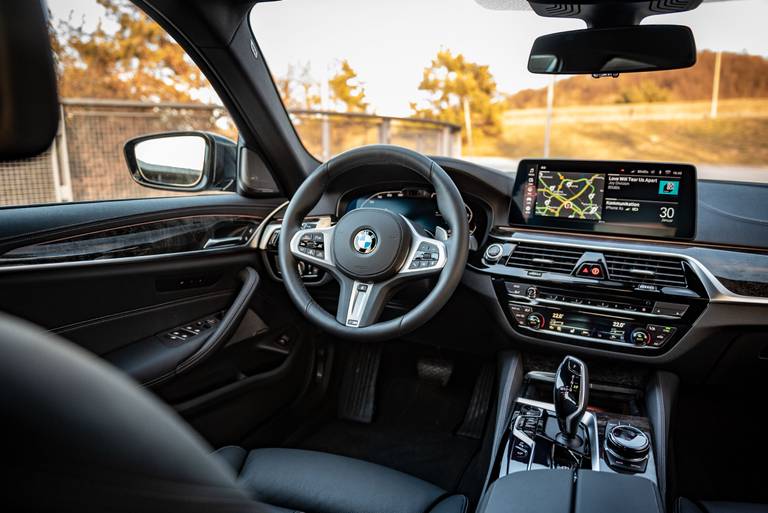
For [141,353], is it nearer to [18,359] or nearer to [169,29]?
[169,29]

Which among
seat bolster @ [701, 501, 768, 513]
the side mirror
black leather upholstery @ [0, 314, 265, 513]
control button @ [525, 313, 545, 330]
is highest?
the side mirror

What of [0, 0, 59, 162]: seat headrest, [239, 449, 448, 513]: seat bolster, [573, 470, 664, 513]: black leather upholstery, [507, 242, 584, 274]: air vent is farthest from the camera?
[507, 242, 584, 274]: air vent

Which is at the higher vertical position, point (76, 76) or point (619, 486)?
point (76, 76)

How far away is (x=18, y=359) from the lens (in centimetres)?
46

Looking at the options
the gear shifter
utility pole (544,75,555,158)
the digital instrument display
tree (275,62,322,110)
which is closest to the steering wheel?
the digital instrument display

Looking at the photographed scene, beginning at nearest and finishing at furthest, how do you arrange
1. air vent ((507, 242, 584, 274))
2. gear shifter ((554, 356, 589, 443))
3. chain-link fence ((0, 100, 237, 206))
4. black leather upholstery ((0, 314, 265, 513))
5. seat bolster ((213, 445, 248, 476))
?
black leather upholstery ((0, 314, 265, 513))
seat bolster ((213, 445, 248, 476))
gear shifter ((554, 356, 589, 443))
chain-link fence ((0, 100, 237, 206))
air vent ((507, 242, 584, 274))

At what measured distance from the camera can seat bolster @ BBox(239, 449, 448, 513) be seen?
1530mm

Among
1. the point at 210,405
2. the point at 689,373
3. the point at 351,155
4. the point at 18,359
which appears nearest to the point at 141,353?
the point at 210,405

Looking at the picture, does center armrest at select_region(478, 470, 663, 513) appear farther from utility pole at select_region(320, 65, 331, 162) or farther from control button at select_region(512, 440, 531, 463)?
utility pole at select_region(320, 65, 331, 162)

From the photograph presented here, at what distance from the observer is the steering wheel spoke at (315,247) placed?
2.22 meters

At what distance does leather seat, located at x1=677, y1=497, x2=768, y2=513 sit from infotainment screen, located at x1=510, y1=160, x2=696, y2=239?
0.95 metres

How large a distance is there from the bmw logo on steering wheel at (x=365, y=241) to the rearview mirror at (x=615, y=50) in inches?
32.7

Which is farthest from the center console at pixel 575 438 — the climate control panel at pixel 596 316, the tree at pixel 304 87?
the tree at pixel 304 87

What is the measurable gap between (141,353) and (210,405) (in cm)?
38
